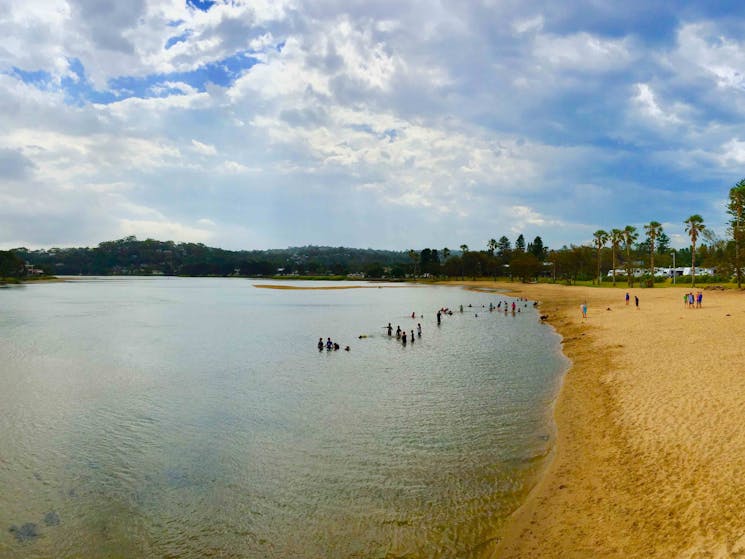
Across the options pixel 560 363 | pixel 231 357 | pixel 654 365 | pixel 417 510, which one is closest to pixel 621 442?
pixel 417 510

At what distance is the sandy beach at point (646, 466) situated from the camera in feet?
32.4

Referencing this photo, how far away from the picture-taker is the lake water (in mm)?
11844

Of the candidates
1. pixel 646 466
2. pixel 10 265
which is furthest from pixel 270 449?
pixel 10 265

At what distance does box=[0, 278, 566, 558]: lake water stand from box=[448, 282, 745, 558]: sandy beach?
1.00 metres

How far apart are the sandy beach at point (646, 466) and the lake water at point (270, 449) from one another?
1.00 meters

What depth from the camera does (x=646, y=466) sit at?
13.1 m

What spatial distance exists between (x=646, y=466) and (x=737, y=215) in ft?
258

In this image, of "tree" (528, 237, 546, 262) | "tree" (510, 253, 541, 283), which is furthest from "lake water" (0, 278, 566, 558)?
"tree" (528, 237, 546, 262)

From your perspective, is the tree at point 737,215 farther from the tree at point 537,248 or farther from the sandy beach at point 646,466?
the tree at point 537,248

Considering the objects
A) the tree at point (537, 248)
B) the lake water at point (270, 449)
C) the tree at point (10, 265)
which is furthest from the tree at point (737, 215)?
the tree at point (10, 265)

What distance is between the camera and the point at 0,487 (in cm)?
1472

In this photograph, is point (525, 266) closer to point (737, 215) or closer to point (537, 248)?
point (537, 248)

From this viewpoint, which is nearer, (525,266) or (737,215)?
(737,215)

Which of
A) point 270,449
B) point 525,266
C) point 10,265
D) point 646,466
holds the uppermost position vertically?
point 525,266
